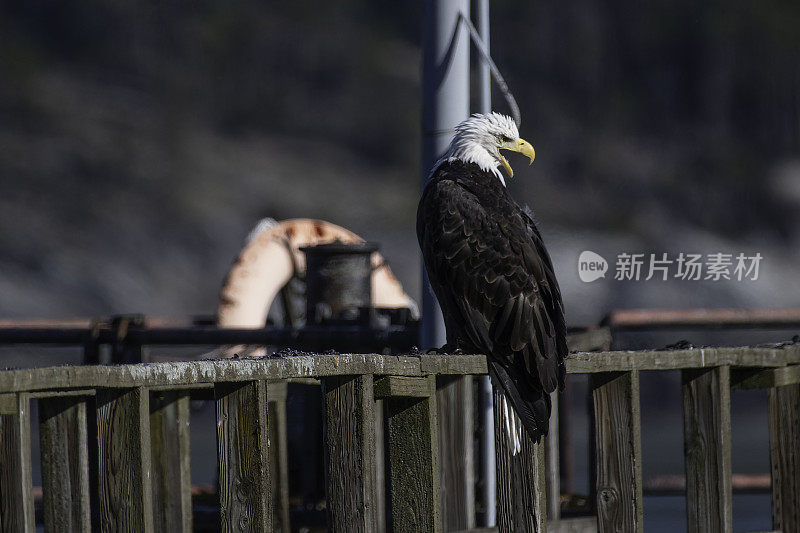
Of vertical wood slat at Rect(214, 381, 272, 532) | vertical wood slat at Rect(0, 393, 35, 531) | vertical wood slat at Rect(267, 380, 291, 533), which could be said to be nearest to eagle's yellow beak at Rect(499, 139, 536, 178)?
vertical wood slat at Rect(267, 380, 291, 533)

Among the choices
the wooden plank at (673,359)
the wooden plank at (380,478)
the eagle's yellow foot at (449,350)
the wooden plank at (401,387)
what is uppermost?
the eagle's yellow foot at (449,350)

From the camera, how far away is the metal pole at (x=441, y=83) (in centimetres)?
520

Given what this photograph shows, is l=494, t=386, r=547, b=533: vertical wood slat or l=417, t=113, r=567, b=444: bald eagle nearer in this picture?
l=494, t=386, r=547, b=533: vertical wood slat

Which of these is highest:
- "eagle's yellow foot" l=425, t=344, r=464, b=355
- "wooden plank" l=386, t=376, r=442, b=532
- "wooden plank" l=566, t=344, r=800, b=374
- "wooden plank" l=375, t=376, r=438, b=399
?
"eagle's yellow foot" l=425, t=344, r=464, b=355

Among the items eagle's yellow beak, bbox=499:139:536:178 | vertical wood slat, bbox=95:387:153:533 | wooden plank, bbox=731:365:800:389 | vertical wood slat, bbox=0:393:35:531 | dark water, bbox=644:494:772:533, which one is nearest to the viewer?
vertical wood slat, bbox=0:393:35:531

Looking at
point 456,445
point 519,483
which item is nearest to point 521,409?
point 519,483

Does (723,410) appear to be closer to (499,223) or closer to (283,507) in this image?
(499,223)

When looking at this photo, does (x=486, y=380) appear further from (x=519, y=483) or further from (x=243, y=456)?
(x=243, y=456)

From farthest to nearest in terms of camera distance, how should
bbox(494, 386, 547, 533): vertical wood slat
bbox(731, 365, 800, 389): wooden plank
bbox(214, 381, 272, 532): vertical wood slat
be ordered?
1. bbox(731, 365, 800, 389): wooden plank
2. bbox(494, 386, 547, 533): vertical wood slat
3. bbox(214, 381, 272, 532): vertical wood slat

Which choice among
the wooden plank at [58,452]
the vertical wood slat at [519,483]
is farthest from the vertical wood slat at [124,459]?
the vertical wood slat at [519,483]

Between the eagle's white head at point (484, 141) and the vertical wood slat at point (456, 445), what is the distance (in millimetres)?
900

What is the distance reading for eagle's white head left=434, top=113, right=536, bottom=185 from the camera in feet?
15.8

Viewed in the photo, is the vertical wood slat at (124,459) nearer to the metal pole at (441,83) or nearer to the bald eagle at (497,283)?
the bald eagle at (497,283)

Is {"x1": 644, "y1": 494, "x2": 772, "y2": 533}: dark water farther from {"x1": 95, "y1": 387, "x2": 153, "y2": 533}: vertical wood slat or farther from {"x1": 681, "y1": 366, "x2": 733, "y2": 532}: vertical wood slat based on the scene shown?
{"x1": 95, "y1": 387, "x2": 153, "y2": 533}: vertical wood slat
